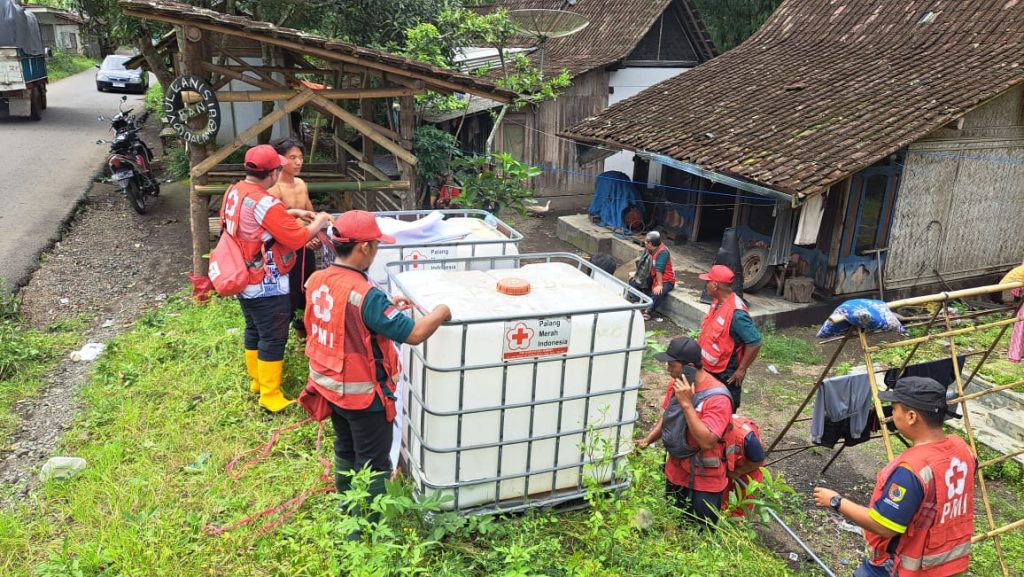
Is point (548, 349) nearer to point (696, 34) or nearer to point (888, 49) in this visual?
point (888, 49)

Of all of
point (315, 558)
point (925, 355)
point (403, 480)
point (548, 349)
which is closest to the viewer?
point (315, 558)

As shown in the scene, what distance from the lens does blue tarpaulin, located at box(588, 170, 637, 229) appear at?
1361cm

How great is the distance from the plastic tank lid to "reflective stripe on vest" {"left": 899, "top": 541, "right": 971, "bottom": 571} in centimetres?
217

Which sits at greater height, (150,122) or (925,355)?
(150,122)

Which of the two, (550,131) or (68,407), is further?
(550,131)

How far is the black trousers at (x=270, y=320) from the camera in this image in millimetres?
5008

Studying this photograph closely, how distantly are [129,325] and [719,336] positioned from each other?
5.68 meters

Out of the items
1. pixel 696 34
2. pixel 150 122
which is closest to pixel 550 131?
pixel 696 34

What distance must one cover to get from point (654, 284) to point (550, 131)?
7.83 m

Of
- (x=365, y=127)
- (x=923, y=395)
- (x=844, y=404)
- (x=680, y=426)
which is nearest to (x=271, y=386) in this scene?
(x=680, y=426)

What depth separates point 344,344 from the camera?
3535 mm

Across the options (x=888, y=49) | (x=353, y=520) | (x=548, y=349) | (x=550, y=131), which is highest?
(x=888, y=49)

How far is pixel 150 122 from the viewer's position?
2061 centimetres

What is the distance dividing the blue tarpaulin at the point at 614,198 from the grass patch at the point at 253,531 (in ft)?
29.0
